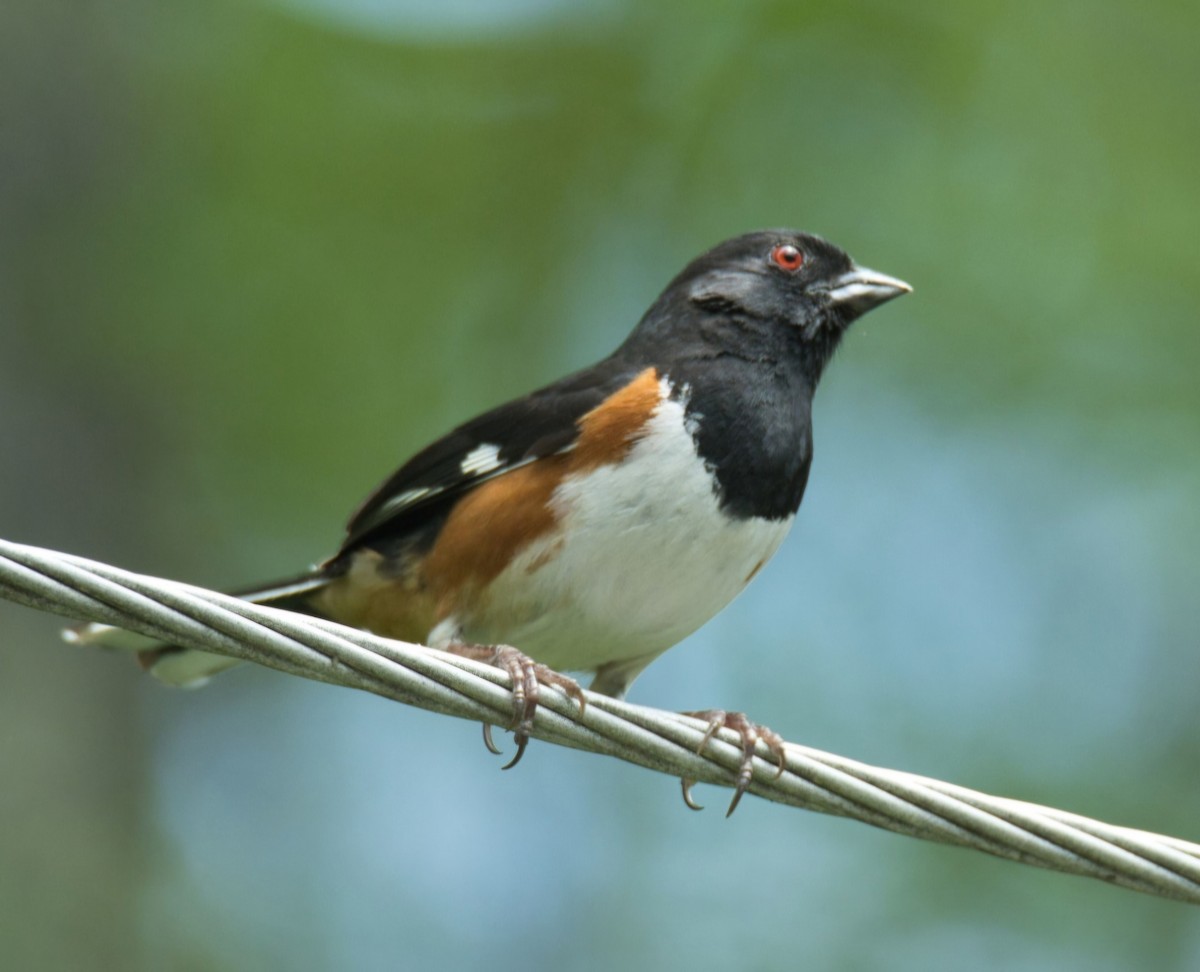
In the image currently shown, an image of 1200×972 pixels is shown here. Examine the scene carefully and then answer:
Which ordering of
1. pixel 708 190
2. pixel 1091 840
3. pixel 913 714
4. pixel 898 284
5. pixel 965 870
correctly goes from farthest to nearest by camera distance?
pixel 708 190, pixel 913 714, pixel 965 870, pixel 898 284, pixel 1091 840

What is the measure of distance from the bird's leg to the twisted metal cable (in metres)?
0.04

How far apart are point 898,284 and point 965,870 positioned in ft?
11.8

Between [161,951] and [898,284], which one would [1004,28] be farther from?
[161,951]

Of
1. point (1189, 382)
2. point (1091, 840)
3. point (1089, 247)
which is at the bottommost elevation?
point (1091, 840)

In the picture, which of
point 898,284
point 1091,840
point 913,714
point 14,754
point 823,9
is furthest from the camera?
point 823,9

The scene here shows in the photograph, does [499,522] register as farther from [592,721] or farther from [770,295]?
[592,721]

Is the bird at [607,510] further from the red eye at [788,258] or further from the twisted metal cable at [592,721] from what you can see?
the twisted metal cable at [592,721]

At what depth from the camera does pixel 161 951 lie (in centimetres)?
666

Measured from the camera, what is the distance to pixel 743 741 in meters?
3.41

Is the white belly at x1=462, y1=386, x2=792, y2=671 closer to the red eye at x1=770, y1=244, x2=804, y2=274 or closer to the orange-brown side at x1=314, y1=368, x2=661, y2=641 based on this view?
the orange-brown side at x1=314, y1=368, x2=661, y2=641

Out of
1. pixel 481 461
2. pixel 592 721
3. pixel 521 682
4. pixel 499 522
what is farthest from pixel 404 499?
pixel 592 721

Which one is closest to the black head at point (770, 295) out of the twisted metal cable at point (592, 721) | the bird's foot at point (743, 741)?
the bird's foot at point (743, 741)

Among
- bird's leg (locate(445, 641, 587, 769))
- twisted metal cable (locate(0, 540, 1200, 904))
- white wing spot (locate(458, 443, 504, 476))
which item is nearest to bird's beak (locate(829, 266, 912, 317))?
white wing spot (locate(458, 443, 504, 476))

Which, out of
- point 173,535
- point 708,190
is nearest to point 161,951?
point 173,535
